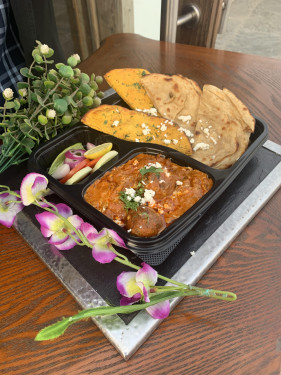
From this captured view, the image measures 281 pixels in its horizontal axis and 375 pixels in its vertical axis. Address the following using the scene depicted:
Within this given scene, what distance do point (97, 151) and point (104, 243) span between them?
444 millimetres

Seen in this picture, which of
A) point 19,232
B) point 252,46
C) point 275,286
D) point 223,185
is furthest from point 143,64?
point 252,46

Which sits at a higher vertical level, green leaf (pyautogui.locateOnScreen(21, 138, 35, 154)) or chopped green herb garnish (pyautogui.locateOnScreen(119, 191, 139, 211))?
chopped green herb garnish (pyautogui.locateOnScreen(119, 191, 139, 211))

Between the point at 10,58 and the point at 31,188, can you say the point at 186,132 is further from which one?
the point at 10,58

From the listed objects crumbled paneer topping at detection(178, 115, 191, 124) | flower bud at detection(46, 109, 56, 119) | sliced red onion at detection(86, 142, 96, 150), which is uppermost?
flower bud at detection(46, 109, 56, 119)

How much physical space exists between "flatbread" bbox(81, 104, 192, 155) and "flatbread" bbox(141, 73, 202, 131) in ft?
0.31

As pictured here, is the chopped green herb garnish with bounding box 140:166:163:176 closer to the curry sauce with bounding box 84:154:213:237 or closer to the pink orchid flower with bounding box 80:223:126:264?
the curry sauce with bounding box 84:154:213:237

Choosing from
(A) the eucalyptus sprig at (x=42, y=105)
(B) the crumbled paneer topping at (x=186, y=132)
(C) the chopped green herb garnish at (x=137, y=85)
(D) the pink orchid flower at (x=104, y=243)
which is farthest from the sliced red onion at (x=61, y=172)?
(C) the chopped green herb garnish at (x=137, y=85)

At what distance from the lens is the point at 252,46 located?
15.3ft

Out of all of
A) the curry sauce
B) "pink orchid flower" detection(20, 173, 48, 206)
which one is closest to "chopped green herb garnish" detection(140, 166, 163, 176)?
the curry sauce

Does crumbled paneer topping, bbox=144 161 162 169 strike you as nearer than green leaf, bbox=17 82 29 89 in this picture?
Yes

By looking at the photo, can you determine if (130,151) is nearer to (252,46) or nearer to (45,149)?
(45,149)

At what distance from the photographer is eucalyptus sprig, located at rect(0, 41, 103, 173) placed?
117 cm

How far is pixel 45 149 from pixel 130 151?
0.33 m

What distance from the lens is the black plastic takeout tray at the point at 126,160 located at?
872 millimetres
